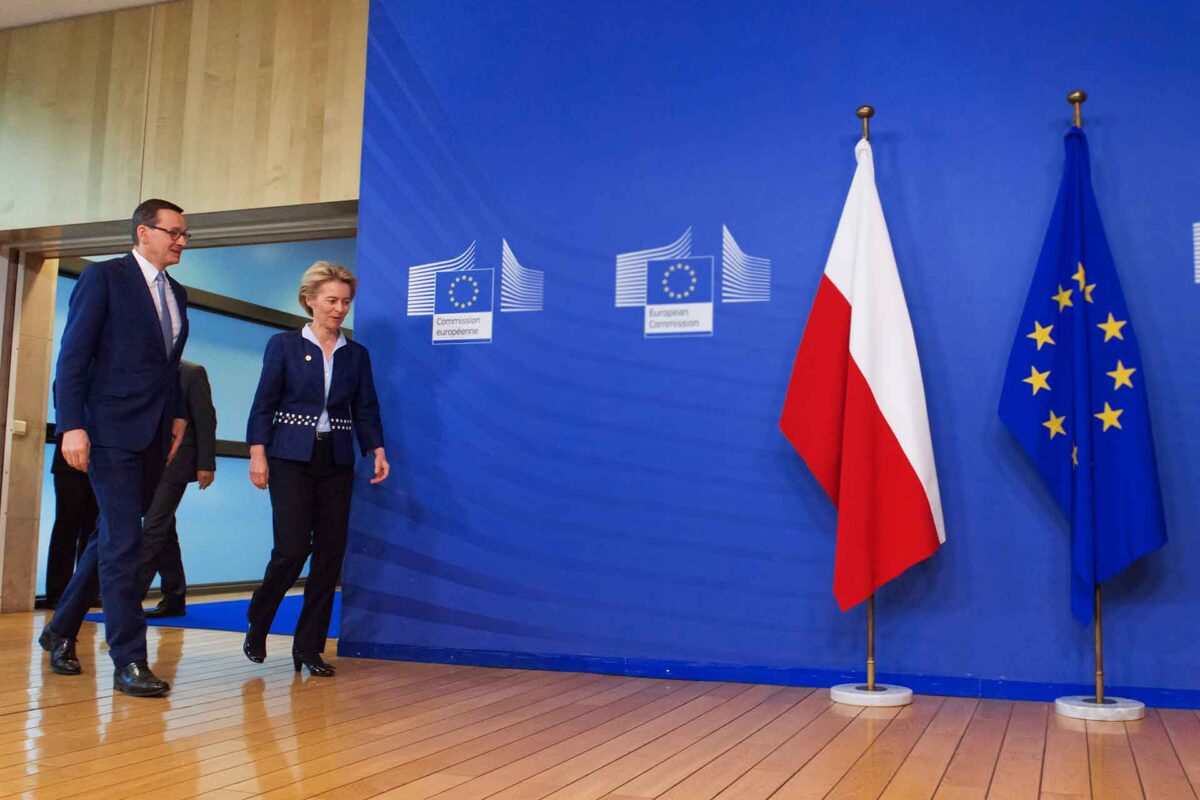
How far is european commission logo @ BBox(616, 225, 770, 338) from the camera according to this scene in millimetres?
4008

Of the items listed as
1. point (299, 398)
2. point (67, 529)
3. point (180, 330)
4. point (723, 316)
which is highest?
point (723, 316)

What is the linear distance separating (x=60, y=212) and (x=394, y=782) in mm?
4171

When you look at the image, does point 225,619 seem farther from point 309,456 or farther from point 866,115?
point 866,115

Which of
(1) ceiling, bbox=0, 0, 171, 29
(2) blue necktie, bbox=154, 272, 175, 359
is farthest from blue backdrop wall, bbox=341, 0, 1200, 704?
(1) ceiling, bbox=0, 0, 171, 29

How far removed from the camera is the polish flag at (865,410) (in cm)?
354

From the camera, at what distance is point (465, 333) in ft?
14.6

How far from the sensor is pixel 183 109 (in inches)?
206

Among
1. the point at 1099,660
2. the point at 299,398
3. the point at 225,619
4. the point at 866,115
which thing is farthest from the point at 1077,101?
the point at 225,619

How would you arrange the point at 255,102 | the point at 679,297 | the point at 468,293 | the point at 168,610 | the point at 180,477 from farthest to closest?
the point at 168,610 → the point at 180,477 → the point at 255,102 → the point at 468,293 → the point at 679,297

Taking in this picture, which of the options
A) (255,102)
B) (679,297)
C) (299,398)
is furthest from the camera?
(255,102)

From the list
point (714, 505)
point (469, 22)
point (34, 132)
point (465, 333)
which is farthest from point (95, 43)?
point (714, 505)

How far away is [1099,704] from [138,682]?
2.80m

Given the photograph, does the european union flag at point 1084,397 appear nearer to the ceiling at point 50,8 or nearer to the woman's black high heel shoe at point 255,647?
the woman's black high heel shoe at point 255,647

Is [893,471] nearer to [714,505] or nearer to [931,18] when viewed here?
[714,505]
